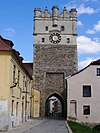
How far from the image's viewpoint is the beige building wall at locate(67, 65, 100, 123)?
35.7 m

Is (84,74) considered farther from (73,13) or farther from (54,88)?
(73,13)

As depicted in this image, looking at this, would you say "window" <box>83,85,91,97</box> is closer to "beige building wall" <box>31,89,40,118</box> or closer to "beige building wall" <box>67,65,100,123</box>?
"beige building wall" <box>67,65,100,123</box>

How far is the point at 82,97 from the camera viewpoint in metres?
36.0

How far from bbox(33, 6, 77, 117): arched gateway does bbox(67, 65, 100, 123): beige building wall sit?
12.3 metres

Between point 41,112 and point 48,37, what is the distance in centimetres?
1369

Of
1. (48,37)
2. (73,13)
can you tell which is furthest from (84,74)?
(73,13)

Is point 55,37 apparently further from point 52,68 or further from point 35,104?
point 35,104

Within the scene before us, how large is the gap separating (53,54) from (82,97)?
16198mm

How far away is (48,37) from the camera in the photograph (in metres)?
51.9

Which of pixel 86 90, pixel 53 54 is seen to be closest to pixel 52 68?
pixel 53 54

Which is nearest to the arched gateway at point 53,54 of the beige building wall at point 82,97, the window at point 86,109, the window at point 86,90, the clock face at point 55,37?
the clock face at point 55,37

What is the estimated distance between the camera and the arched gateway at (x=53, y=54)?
49.5 m

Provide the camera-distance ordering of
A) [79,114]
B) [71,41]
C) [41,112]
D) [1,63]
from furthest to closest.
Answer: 1. [71,41]
2. [41,112]
3. [79,114]
4. [1,63]

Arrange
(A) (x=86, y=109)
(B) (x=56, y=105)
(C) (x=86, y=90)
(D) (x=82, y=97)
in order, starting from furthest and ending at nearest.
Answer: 1. (B) (x=56, y=105)
2. (C) (x=86, y=90)
3. (D) (x=82, y=97)
4. (A) (x=86, y=109)
